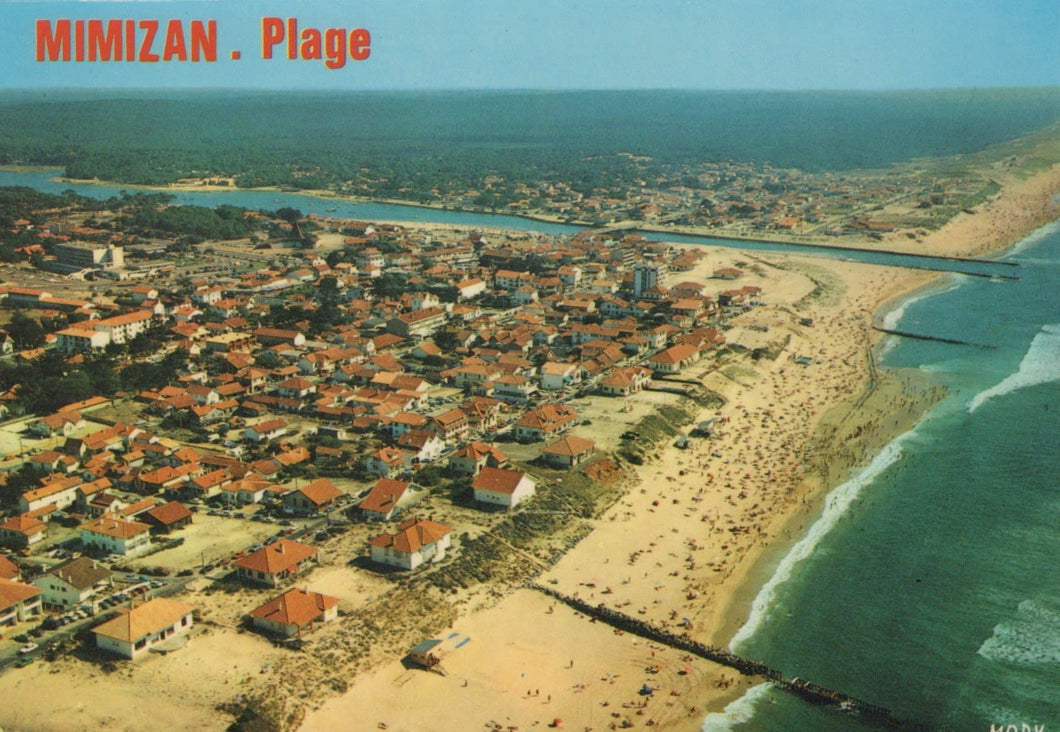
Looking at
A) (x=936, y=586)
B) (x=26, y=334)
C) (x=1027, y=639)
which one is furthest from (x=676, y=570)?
(x=26, y=334)

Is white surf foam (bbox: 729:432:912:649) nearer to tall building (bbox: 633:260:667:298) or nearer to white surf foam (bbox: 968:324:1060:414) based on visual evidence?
white surf foam (bbox: 968:324:1060:414)

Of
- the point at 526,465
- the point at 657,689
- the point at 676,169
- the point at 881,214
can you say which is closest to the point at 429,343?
the point at 526,465

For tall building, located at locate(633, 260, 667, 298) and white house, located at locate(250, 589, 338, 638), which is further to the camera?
tall building, located at locate(633, 260, 667, 298)

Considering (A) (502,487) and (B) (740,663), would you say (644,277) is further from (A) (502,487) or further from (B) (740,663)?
(B) (740,663)

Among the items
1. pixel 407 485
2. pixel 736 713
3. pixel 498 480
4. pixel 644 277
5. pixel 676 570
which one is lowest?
pixel 736 713

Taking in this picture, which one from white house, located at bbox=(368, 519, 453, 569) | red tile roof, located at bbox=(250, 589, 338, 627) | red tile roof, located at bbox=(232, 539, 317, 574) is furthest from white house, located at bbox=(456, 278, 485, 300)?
red tile roof, located at bbox=(250, 589, 338, 627)

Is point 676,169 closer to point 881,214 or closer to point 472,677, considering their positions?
point 881,214

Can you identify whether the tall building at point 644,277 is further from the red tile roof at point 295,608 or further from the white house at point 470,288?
the red tile roof at point 295,608
